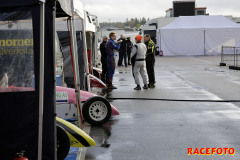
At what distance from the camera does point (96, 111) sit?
868 centimetres

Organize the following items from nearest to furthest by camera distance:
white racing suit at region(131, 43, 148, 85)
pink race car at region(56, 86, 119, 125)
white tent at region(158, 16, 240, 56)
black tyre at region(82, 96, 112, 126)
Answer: pink race car at region(56, 86, 119, 125) → black tyre at region(82, 96, 112, 126) → white racing suit at region(131, 43, 148, 85) → white tent at region(158, 16, 240, 56)

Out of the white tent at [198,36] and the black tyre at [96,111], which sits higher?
the white tent at [198,36]

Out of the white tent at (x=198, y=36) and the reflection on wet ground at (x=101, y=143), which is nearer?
the reflection on wet ground at (x=101, y=143)

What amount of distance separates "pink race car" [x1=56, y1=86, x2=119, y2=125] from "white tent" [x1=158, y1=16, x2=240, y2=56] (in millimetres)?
32768

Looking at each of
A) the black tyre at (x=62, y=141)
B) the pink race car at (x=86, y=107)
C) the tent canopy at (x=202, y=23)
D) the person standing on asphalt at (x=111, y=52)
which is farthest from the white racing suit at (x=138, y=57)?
the tent canopy at (x=202, y=23)

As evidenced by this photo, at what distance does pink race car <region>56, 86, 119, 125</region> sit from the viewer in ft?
27.4

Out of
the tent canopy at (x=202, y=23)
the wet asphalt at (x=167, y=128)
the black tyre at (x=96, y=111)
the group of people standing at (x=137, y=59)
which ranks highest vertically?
the tent canopy at (x=202, y=23)

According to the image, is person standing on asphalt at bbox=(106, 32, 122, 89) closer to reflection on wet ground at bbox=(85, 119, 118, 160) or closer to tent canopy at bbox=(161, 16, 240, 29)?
reflection on wet ground at bbox=(85, 119, 118, 160)

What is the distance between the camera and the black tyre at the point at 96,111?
8.61m

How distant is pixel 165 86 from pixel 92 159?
10.0 metres

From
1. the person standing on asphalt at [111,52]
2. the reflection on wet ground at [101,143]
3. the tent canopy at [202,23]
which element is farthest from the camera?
the tent canopy at [202,23]

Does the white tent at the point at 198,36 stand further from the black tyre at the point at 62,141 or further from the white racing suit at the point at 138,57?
the black tyre at the point at 62,141

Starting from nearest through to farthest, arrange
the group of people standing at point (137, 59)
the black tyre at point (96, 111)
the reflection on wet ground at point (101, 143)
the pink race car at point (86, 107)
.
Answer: the reflection on wet ground at point (101, 143) < the pink race car at point (86, 107) < the black tyre at point (96, 111) < the group of people standing at point (137, 59)

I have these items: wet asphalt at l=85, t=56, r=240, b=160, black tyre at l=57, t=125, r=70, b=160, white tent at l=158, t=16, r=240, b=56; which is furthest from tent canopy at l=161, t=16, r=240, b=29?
black tyre at l=57, t=125, r=70, b=160
